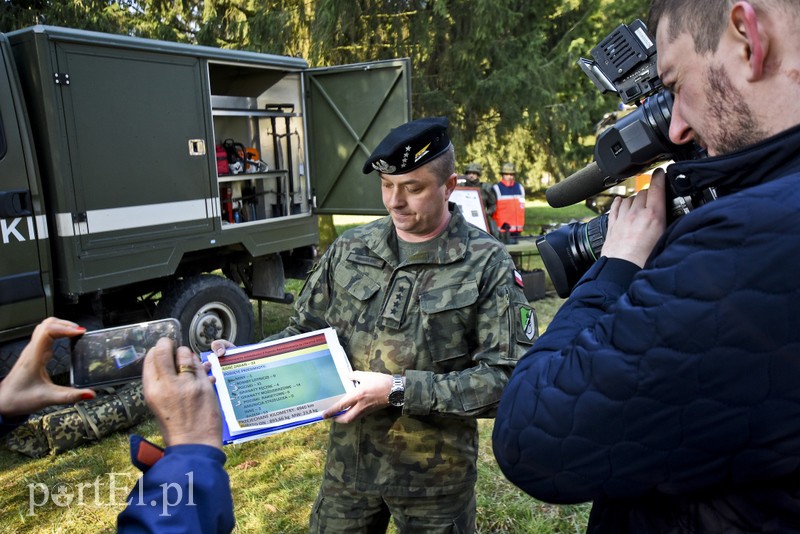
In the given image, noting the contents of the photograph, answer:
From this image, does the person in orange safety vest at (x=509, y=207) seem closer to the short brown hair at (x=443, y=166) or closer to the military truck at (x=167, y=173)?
the military truck at (x=167, y=173)

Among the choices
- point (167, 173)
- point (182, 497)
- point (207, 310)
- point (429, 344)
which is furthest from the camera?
point (207, 310)

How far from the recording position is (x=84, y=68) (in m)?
4.10

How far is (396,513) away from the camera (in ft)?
6.62

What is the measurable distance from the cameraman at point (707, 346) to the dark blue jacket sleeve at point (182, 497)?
18.1 inches

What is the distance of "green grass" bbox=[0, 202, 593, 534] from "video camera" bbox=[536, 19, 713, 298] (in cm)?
221

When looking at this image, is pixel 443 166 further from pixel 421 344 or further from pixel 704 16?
pixel 704 16

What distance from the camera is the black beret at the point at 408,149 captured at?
206cm

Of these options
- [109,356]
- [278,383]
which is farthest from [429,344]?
[109,356]

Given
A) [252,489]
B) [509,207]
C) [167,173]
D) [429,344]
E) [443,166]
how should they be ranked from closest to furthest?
[429,344] → [443,166] → [252,489] → [167,173] → [509,207]

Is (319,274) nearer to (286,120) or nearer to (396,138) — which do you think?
(396,138)

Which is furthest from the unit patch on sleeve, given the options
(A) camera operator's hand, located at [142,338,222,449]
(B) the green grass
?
(B) the green grass

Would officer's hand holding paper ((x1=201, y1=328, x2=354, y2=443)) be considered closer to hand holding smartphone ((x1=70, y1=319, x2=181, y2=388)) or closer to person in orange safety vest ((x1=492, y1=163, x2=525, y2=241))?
hand holding smartphone ((x1=70, y1=319, x2=181, y2=388))

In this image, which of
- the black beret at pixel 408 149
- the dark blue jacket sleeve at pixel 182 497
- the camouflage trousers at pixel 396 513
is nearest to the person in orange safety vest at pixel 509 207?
the black beret at pixel 408 149

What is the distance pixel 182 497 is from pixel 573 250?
0.85 metres
